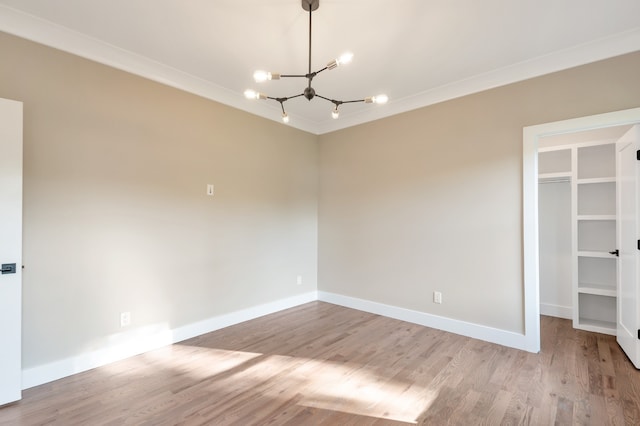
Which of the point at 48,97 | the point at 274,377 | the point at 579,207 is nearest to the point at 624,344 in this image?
the point at 579,207

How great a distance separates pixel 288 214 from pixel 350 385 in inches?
100

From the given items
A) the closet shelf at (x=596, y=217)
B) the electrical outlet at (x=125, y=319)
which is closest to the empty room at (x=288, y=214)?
the electrical outlet at (x=125, y=319)

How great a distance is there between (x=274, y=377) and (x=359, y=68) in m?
3.02

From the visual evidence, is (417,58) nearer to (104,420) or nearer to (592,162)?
(592,162)

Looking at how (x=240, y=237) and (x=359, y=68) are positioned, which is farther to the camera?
(x=240, y=237)

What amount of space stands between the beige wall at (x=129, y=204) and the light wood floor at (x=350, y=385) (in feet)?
1.62

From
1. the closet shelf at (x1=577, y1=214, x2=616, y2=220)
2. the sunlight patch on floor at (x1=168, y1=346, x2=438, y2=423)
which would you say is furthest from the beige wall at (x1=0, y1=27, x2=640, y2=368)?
the closet shelf at (x1=577, y1=214, x2=616, y2=220)

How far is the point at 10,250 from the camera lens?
2.07 m

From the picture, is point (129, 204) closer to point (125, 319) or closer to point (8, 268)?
point (8, 268)

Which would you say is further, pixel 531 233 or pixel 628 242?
pixel 531 233

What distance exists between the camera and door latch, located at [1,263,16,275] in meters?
2.04

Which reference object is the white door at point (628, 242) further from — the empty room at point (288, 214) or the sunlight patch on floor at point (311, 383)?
the sunlight patch on floor at point (311, 383)

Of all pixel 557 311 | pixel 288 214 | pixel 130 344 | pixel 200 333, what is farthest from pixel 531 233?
pixel 130 344

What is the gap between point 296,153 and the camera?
→ 4.52 meters
